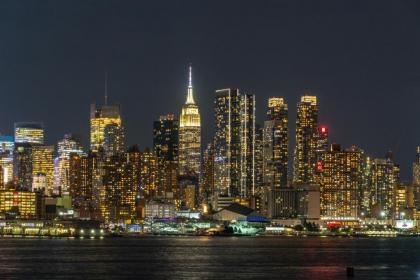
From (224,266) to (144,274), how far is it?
49.5 ft

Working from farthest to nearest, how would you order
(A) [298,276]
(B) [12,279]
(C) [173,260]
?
1. (C) [173,260]
2. (A) [298,276]
3. (B) [12,279]

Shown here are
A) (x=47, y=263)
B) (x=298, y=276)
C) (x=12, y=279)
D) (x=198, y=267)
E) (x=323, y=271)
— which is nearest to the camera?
(x=12, y=279)

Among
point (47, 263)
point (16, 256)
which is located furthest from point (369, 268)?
point (16, 256)

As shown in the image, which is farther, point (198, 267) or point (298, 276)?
point (198, 267)

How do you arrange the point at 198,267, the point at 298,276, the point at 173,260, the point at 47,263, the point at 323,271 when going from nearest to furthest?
the point at 298,276, the point at 323,271, the point at 198,267, the point at 47,263, the point at 173,260

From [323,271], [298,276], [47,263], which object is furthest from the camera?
[47,263]

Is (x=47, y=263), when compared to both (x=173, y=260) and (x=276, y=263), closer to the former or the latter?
(x=173, y=260)

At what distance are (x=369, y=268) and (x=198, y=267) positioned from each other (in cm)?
1850

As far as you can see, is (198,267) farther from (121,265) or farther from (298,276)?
(298,276)

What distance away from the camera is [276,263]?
117000 mm

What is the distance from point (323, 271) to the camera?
100062 millimetres

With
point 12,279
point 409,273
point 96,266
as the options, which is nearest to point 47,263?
point 96,266

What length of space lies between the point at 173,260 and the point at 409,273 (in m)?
35.8

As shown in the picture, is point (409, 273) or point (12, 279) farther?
point (409, 273)
